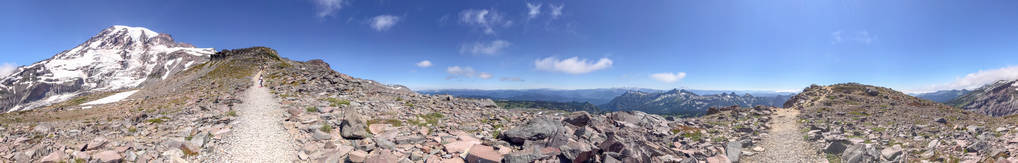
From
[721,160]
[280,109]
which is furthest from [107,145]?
[721,160]

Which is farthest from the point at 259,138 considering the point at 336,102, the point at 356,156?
the point at 336,102

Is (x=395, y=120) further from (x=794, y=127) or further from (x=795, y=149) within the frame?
(x=794, y=127)

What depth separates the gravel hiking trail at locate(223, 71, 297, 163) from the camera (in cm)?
1614

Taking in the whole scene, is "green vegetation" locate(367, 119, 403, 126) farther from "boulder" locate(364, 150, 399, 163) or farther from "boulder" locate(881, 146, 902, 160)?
"boulder" locate(881, 146, 902, 160)

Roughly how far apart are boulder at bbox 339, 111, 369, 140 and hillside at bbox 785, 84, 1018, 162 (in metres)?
32.4

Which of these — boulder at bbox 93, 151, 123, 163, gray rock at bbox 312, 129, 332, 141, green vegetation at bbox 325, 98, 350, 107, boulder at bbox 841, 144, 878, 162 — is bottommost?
boulder at bbox 841, 144, 878, 162

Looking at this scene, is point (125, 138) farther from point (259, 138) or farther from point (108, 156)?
point (259, 138)

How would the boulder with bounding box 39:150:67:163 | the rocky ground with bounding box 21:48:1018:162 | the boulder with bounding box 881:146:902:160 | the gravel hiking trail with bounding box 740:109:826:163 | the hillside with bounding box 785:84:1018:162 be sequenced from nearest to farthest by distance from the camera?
the boulder with bounding box 39:150:67:163 < the rocky ground with bounding box 21:48:1018:162 < the hillside with bounding box 785:84:1018:162 < the boulder with bounding box 881:146:902:160 < the gravel hiking trail with bounding box 740:109:826:163

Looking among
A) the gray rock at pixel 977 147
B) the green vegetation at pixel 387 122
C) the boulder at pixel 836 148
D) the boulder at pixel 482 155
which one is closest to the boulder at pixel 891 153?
the boulder at pixel 836 148

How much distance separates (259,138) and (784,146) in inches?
1626

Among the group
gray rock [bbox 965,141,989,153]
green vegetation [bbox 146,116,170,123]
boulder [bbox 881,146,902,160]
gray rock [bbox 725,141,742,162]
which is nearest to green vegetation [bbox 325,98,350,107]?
green vegetation [bbox 146,116,170,123]

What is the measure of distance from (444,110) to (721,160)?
22.6 metres

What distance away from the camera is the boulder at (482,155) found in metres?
15.5

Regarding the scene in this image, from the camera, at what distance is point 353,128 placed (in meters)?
20.0
